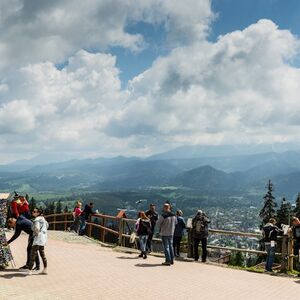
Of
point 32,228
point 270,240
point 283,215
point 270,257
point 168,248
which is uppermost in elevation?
point 32,228

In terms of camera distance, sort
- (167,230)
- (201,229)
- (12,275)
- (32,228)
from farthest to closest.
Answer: (201,229), (167,230), (32,228), (12,275)

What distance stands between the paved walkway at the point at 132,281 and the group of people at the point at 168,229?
0.56m

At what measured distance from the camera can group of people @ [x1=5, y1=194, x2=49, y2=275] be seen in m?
11.2

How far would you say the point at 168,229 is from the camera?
13812mm

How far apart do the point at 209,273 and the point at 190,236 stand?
2984 millimetres

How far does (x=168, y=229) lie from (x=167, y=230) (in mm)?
43

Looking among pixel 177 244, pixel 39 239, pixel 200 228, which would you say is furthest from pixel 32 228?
pixel 177 244

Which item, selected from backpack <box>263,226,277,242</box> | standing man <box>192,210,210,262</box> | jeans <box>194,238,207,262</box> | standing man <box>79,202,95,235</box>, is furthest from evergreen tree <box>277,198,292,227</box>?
backpack <box>263,226,277,242</box>

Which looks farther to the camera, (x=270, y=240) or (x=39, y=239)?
(x=270, y=240)

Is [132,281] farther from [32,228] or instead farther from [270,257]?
[270,257]

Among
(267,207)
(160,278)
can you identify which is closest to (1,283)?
(160,278)

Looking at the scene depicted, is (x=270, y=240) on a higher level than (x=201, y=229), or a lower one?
lower

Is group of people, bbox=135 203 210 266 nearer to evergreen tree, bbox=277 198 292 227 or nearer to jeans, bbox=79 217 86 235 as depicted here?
jeans, bbox=79 217 86 235

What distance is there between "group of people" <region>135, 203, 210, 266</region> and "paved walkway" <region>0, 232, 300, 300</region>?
1.82 ft
